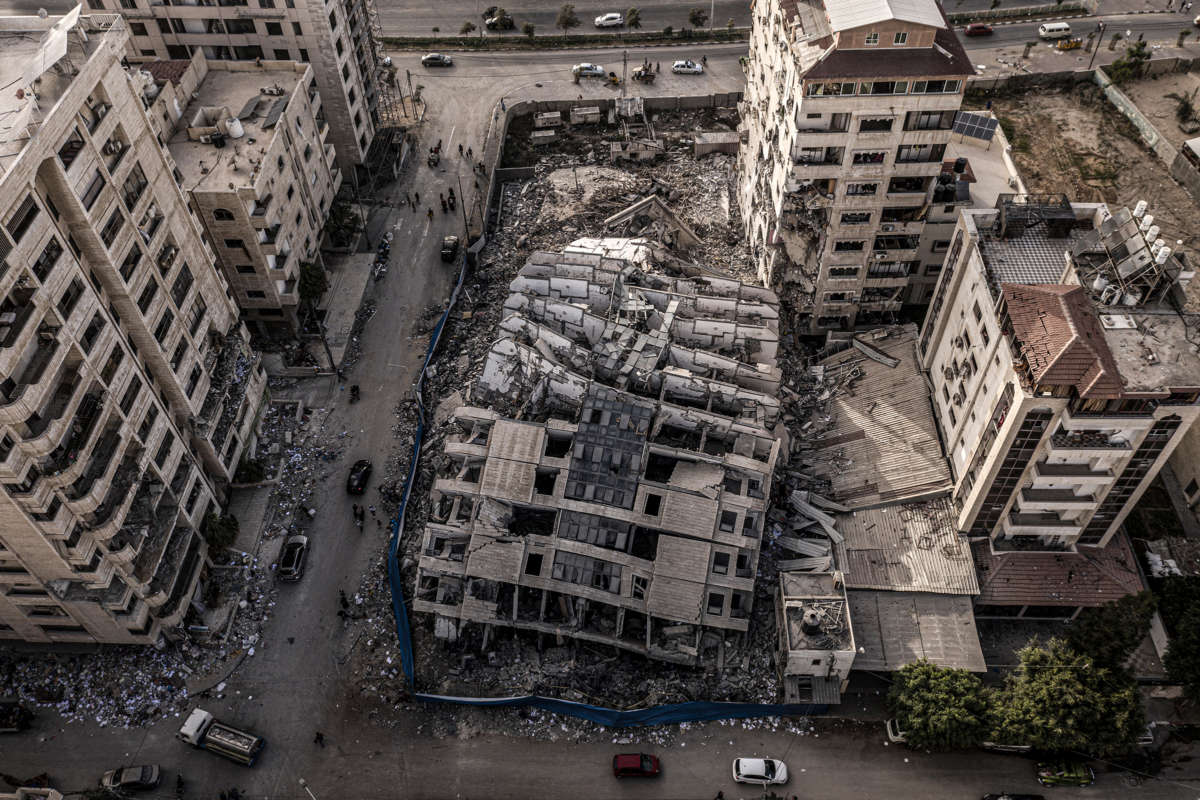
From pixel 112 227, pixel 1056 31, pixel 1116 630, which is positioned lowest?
pixel 1116 630

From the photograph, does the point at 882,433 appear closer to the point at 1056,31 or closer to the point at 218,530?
the point at 218,530

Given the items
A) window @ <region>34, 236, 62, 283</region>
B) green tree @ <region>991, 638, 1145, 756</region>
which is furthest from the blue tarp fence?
window @ <region>34, 236, 62, 283</region>

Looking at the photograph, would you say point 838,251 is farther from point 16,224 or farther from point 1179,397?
point 16,224

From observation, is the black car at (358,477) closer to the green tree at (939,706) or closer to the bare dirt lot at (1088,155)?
the green tree at (939,706)

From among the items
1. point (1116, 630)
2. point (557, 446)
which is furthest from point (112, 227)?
point (1116, 630)

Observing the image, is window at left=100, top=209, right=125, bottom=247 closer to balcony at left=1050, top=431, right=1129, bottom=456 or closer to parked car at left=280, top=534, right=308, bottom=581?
parked car at left=280, top=534, right=308, bottom=581
